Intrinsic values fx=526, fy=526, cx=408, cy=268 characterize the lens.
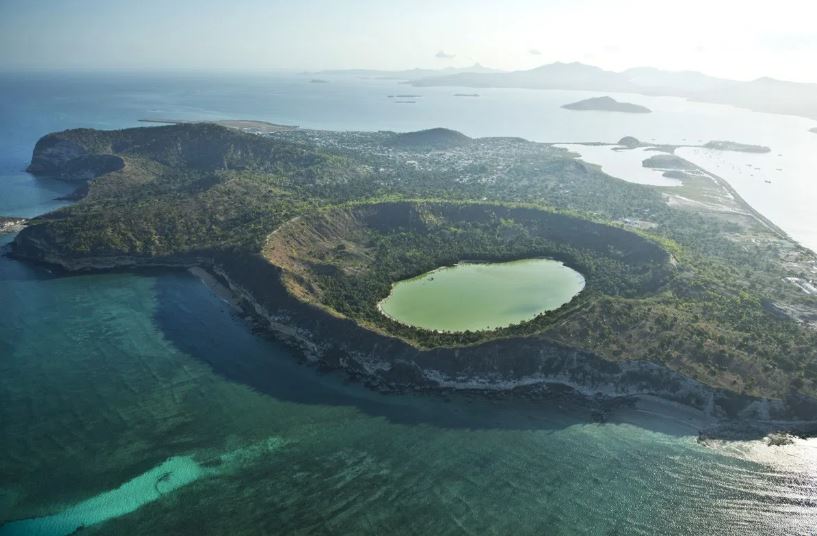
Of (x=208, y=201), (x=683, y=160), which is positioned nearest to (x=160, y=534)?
(x=208, y=201)

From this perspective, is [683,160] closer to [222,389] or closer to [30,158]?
[222,389]

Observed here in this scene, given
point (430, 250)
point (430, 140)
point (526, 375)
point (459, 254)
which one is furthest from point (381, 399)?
point (430, 140)

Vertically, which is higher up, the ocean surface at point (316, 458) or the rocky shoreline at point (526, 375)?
the rocky shoreline at point (526, 375)

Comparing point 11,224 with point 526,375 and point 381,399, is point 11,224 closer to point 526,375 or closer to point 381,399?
point 381,399

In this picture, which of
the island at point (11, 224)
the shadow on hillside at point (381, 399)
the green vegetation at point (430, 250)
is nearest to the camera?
the shadow on hillside at point (381, 399)

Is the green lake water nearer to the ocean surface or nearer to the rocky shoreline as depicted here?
the rocky shoreline

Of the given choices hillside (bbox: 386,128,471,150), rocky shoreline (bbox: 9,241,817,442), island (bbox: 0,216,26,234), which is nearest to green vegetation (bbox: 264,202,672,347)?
rocky shoreline (bbox: 9,241,817,442)

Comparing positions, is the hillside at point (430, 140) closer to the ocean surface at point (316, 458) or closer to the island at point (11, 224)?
the island at point (11, 224)

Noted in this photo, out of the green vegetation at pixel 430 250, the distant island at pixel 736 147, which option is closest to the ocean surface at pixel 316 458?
the green vegetation at pixel 430 250
